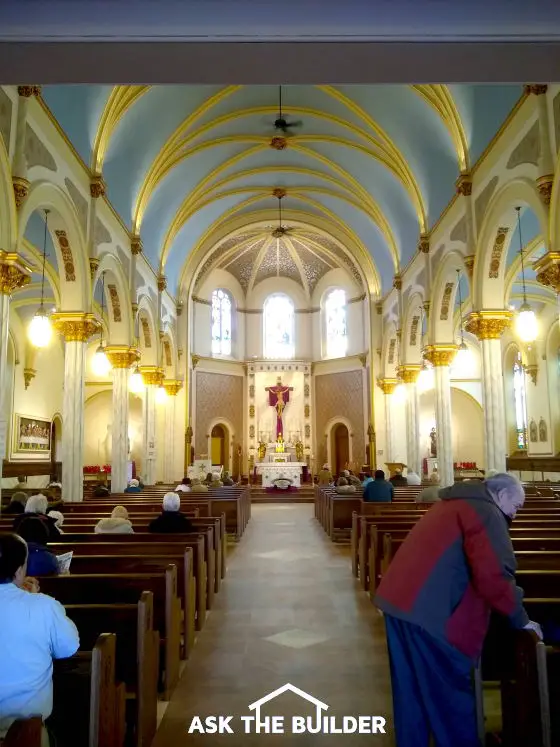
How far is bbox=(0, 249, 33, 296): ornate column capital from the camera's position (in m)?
8.94

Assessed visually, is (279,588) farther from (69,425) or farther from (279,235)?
(279,235)

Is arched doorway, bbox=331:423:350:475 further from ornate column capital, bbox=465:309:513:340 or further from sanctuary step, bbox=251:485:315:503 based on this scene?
ornate column capital, bbox=465:309:513:340

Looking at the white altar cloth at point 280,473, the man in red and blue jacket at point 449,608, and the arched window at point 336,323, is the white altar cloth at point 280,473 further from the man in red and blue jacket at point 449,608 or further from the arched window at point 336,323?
the man in red and blue jacket at point 449,608

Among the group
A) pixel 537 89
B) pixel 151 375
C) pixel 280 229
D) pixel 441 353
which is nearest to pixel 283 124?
pixel 280 229

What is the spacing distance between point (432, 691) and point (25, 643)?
6.14 ft

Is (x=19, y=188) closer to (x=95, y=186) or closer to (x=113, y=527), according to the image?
(x=95, y=186)

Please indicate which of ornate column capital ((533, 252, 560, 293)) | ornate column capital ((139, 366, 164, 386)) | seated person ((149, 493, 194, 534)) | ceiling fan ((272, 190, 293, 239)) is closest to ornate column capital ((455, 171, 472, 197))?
ornate column capital ((533, 252, 560, 293))

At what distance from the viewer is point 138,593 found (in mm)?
4316

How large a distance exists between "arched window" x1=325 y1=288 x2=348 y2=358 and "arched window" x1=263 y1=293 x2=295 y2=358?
2.06 metres

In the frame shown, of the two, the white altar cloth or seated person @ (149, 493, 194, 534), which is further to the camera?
the white altar cloth

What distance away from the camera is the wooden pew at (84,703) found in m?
2.94

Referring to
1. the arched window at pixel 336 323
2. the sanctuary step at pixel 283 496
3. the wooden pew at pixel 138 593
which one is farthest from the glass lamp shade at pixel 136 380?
the wooden pew at pixel 138 593

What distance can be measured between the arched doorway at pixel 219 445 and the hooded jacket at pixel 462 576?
89.4ft

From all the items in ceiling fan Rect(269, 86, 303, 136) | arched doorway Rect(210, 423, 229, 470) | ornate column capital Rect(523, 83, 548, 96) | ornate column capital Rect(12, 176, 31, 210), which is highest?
ceiling fan Rect(269, 86, 303, 136)
